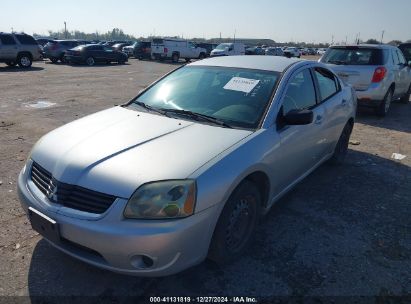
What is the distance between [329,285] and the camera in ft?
9.36

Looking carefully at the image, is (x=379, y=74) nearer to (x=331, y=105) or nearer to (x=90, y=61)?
(x=331, y=105)

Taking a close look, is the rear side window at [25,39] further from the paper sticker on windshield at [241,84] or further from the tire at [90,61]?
the paper sticker on windshield at [241,84]

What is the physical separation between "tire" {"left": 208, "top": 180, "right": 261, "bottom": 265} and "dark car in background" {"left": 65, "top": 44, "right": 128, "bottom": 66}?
23017mm

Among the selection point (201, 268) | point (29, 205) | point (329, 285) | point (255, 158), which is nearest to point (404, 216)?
point (329, 285)

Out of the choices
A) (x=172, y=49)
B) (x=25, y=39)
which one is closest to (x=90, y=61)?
(x=25, y=39)

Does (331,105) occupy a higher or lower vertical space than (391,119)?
higher

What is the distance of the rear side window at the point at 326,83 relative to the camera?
450cm

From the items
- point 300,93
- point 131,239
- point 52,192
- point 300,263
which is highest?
point 300,93

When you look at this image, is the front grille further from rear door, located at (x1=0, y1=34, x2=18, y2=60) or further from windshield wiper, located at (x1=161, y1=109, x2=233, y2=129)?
rear door, located at (x1=0, y1=34, x2=18, y2=60)

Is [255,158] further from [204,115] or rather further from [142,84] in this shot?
[142,84]

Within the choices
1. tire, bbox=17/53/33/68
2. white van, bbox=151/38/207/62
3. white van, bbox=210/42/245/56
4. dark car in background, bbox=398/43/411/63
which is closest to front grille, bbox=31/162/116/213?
dark car in background, bbox=398/43/411/63

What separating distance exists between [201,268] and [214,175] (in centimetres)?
91

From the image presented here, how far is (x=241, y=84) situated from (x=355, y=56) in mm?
6346

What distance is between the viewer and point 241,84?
3709 millimetres
